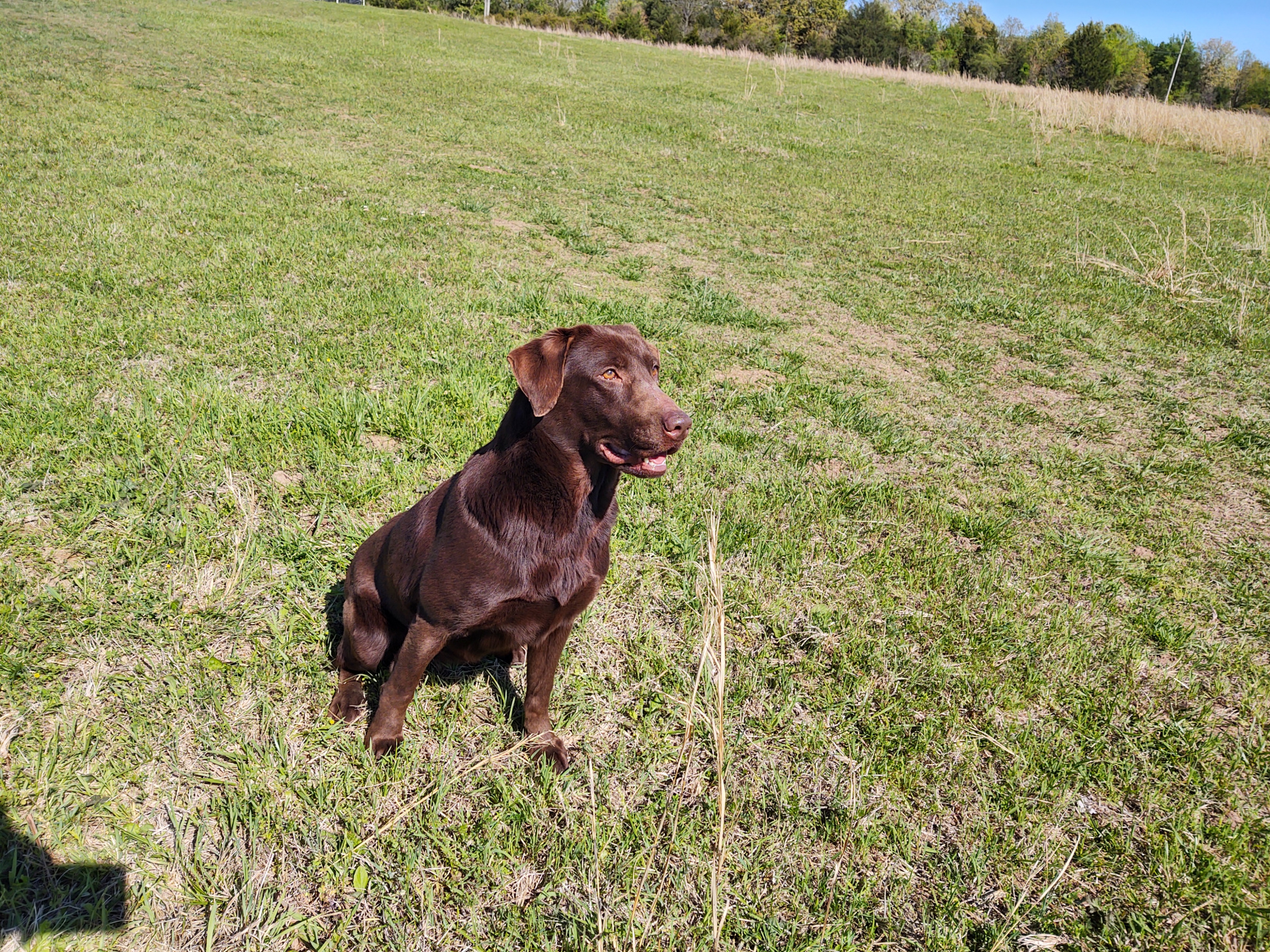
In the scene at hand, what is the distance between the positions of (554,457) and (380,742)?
118 cm

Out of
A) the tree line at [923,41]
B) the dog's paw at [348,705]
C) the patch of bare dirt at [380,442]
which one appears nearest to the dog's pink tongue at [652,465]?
the dog's paw at [348,705]

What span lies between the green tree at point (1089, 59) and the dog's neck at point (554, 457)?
48.4 metres

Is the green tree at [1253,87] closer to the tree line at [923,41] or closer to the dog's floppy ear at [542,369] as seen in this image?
the tree line at [923,41]

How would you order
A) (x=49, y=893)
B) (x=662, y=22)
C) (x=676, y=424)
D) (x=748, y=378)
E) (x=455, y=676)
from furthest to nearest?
(x=662, y=22)
(x=748, y=378)
(x=455, y=676)
(x=676, y=424)
(x=49, y=893)

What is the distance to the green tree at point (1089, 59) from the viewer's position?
38.3 metres

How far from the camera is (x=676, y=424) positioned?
2.04m

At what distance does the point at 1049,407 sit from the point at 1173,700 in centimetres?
336

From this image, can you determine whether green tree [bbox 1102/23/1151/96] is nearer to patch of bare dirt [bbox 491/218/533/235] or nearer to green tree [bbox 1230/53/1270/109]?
green tree [bbox 1230/53/1270/109]

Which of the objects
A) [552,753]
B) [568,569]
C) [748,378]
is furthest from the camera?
[748,378]

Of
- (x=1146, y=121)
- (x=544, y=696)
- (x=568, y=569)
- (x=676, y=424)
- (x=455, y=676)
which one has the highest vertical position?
(x=1146, y=121)

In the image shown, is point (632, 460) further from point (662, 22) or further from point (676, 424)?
point (662, 22)

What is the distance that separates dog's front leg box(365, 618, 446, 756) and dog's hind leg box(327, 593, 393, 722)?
5.9 inches

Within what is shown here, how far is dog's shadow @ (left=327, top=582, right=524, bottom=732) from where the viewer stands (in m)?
2.69

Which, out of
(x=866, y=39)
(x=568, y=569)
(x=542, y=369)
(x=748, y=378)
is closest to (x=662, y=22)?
(x=866, y=39)
